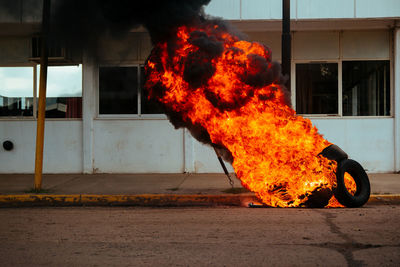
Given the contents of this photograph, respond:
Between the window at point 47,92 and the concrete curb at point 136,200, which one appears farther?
the window at point 47,92

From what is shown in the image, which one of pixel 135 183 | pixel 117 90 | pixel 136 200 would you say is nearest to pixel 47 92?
pixel 117 90

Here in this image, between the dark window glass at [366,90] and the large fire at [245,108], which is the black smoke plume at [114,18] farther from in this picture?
the dark window glass at [366,90]

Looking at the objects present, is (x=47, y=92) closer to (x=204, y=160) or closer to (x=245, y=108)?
(x=204, y=160)

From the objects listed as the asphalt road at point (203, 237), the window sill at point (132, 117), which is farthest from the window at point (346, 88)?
the asphalt road at point (203, 237)

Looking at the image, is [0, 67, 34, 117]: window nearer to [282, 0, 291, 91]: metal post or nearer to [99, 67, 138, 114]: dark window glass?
[99, 67, 138, 114]: dark window glass

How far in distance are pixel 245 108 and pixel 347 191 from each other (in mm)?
2174

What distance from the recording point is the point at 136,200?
775cm

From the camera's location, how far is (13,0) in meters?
9.69

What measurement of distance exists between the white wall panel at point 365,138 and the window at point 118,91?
16.8 ft

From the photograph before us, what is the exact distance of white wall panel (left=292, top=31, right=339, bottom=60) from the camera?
11.4 m

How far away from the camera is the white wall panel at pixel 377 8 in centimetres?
1042

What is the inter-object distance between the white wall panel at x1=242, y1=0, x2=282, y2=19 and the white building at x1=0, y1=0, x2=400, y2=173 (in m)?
0.40

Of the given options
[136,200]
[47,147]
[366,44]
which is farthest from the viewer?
[47,147]

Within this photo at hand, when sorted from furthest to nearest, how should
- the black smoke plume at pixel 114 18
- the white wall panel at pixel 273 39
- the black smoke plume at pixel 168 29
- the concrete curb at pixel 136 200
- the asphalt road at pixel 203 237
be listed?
1. the white wall panel at pixel 273 39
2. the concrete curb at pixel 136 200
3. the black smoke plume at pixel 114 18
4. the black smoke plume at pixel 168 29
5. the asphalt road at pixel 203 237
